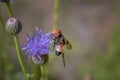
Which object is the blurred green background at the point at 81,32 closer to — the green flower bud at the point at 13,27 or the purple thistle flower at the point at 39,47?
the purple thistle flower at the point at 39,47

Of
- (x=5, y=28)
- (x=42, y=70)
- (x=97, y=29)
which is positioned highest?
(x=5, y=28)

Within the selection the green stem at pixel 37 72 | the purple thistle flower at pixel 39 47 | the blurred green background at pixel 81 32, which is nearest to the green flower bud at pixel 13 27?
the purple thistle flower at pixel 39 47

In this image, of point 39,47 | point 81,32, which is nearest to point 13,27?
point 39,47

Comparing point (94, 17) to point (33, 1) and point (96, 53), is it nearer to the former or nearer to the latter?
point (33, 1)

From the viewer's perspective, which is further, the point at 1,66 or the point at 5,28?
the point at 1,66

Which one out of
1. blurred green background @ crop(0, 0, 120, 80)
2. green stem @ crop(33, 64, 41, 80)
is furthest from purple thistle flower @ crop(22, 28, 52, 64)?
blurred green background @ crop(0, 0, 120, 80)

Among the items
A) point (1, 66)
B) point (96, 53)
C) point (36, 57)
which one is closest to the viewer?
point (36, 57)

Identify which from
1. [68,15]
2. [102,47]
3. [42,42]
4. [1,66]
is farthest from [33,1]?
[42,42]
